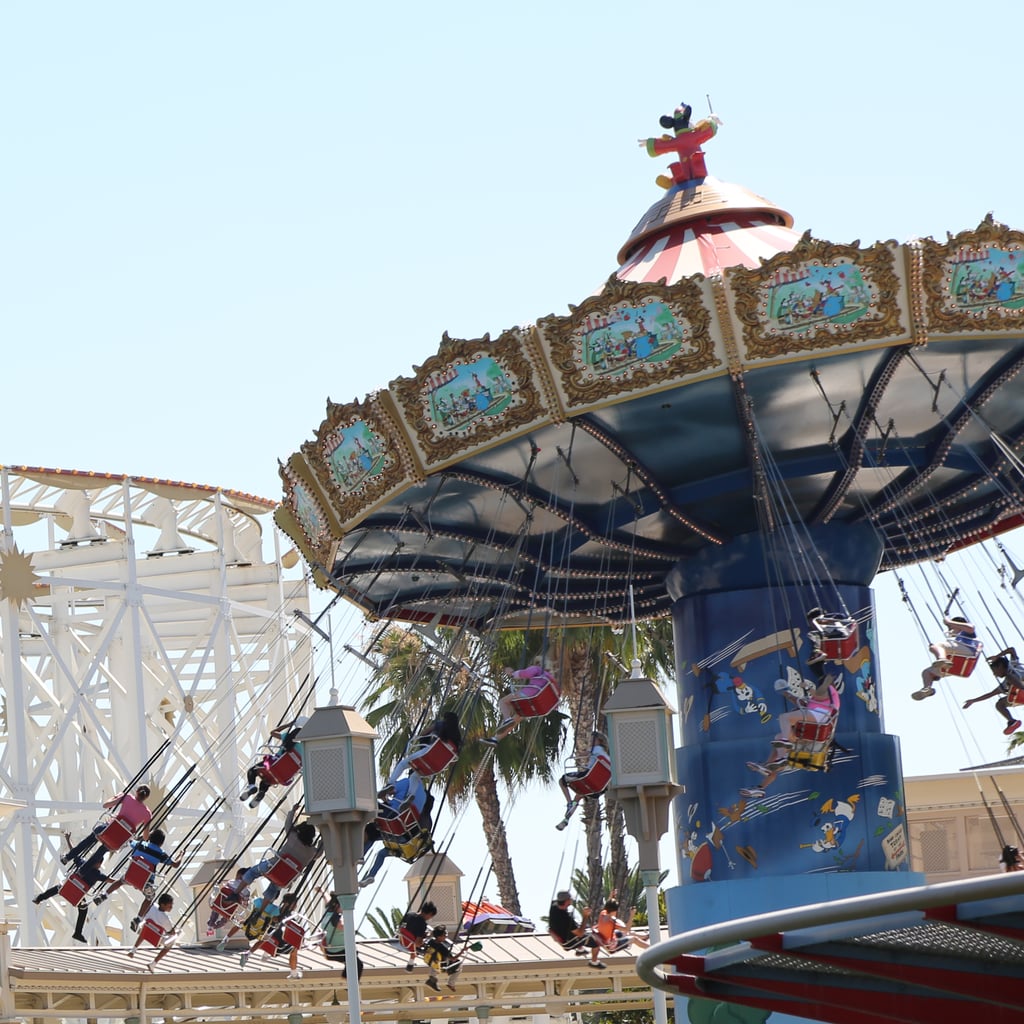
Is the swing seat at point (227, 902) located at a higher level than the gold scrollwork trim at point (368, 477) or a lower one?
lower

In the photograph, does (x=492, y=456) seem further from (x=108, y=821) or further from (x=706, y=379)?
(x=108, y=821)

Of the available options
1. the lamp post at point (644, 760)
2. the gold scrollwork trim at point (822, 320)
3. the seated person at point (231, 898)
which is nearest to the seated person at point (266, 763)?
the seated person at point (231, 898)

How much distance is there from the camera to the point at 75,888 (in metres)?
18.0

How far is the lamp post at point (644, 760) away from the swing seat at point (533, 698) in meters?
2.53

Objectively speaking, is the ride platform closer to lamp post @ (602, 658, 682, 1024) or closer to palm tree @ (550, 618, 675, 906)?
lamp post @ (602, 658, 682, 1024)

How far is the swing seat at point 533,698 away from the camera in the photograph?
15.8 metres

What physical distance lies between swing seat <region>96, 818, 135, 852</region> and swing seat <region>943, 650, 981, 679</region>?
7.44m

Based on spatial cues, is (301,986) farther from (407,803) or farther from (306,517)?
(306,517)

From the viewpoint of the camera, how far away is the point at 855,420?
16.2m

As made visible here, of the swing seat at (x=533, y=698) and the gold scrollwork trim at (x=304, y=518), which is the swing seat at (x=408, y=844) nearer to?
the swing seat at (x=533, y=698)

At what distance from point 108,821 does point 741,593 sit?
6091 millimetres

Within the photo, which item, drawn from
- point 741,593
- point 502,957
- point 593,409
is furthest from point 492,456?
point 502,957

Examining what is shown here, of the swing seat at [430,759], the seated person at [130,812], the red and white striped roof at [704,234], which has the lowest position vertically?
the seated person at [130,812]

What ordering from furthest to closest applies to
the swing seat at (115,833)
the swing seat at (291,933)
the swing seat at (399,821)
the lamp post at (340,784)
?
the swing seat at (291,933) → the swing seat at (115,833) → the swing seat at (399,821) → the lamp post at (340,784)
